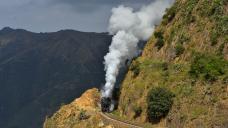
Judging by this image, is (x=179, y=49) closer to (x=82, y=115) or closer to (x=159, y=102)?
(x=159, y=102)

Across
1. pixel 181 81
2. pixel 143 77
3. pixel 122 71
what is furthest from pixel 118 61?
pixel 181 81

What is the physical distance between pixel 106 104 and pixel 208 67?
90.9 feet

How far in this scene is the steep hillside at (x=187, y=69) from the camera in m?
56.8

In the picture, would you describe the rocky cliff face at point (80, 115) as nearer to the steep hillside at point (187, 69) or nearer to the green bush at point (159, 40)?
the steep hillside at point (187, 69)

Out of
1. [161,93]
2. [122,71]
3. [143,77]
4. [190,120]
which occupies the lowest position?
[190,120]

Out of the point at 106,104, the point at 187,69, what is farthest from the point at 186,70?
the point at 106,104

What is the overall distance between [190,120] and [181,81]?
845 centimetres

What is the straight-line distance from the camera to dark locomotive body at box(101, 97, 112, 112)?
82812 millimetres

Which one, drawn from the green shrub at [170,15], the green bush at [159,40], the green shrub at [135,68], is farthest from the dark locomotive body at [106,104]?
the green shrub at [170,15]

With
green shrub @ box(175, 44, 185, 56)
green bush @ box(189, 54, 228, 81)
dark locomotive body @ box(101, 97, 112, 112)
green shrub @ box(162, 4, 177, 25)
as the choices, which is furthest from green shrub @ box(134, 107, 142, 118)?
green shrub @ box(162, 4, 177, 25)

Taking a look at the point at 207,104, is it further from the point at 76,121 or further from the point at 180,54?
the point at 76,121

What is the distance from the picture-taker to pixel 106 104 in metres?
83.8

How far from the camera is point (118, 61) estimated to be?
90438 millimetres

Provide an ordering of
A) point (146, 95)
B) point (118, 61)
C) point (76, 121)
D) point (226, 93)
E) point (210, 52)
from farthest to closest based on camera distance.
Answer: point (118, 61) < point (76, 121) < point (146, 95) < point (210, 52) < point (226, 93)
